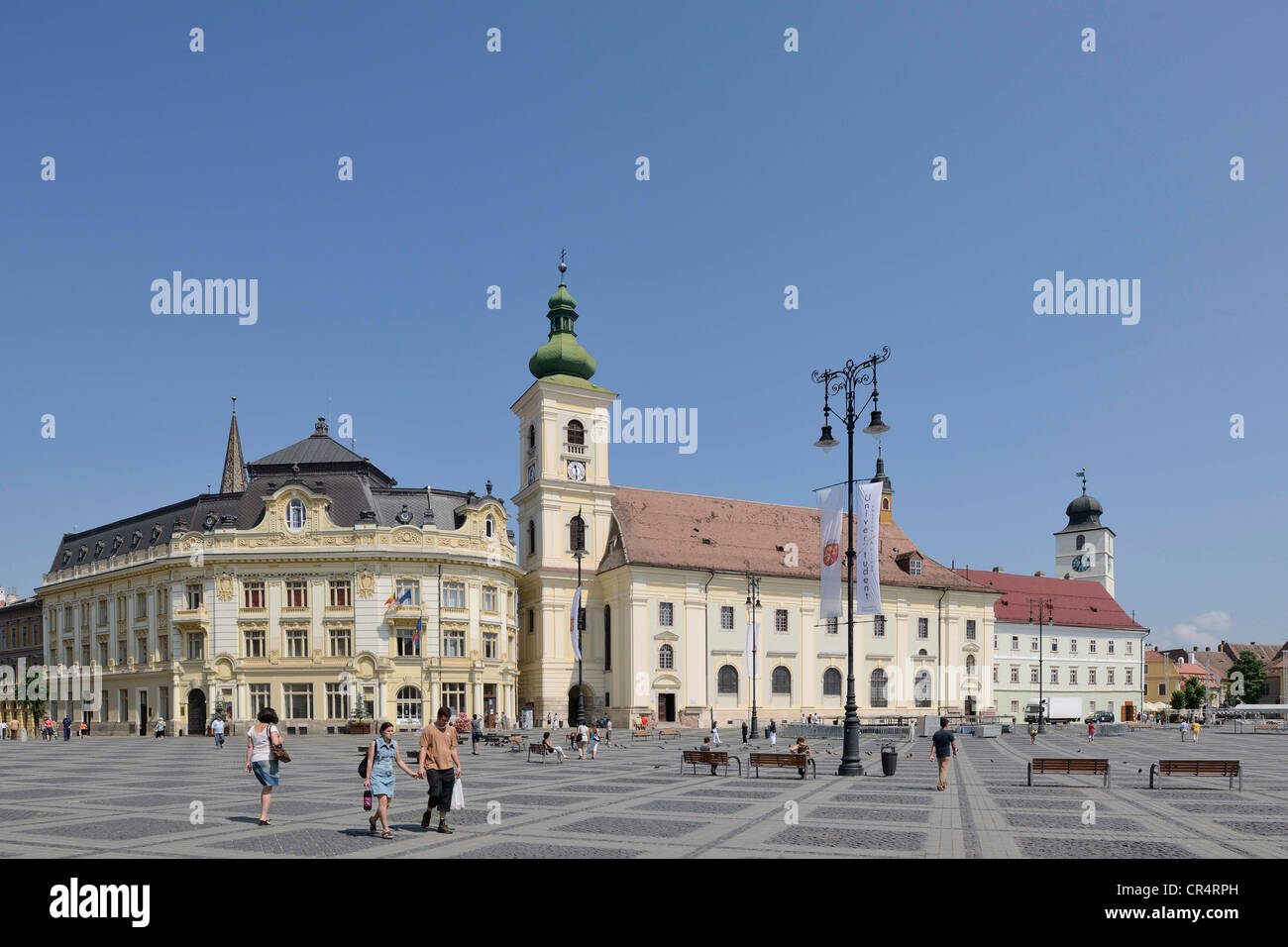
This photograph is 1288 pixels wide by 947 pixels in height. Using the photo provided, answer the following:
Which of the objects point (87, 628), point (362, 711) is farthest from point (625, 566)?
point (87, 628)

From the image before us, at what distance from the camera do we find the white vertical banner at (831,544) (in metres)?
28.6

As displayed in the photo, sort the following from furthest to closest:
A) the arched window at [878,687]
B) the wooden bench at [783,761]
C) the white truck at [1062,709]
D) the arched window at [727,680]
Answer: the white truck at [1062,709] < the arched window at [878,687] < the arched window at [727,680] < the wooden bench at [783,761]

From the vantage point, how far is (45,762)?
34969mm

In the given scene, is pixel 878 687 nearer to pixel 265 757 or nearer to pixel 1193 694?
pixel 265 757

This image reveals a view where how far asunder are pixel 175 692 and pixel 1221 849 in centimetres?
5560

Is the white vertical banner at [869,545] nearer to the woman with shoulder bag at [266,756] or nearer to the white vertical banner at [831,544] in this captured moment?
the white vertical banner at [831,544]

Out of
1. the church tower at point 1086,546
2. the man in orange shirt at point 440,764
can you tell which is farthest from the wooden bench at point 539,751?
the church tower at point 1086,546

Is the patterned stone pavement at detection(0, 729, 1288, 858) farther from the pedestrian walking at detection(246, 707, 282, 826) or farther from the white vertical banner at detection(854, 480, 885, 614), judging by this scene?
the white vertical banner at detection(854, 480, 885, 614)

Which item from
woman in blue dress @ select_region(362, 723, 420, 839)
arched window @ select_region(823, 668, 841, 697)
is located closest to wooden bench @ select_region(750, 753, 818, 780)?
woman in blue dress @ select_region(362, 723, 420, 839)

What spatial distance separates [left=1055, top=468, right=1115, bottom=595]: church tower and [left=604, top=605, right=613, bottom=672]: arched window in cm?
6681

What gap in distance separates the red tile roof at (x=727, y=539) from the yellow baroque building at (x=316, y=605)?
10559 millimetres

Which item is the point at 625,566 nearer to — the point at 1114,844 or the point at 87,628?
the point at 87,628

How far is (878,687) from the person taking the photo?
72.7 metres

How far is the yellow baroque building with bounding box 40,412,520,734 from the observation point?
5669cm
